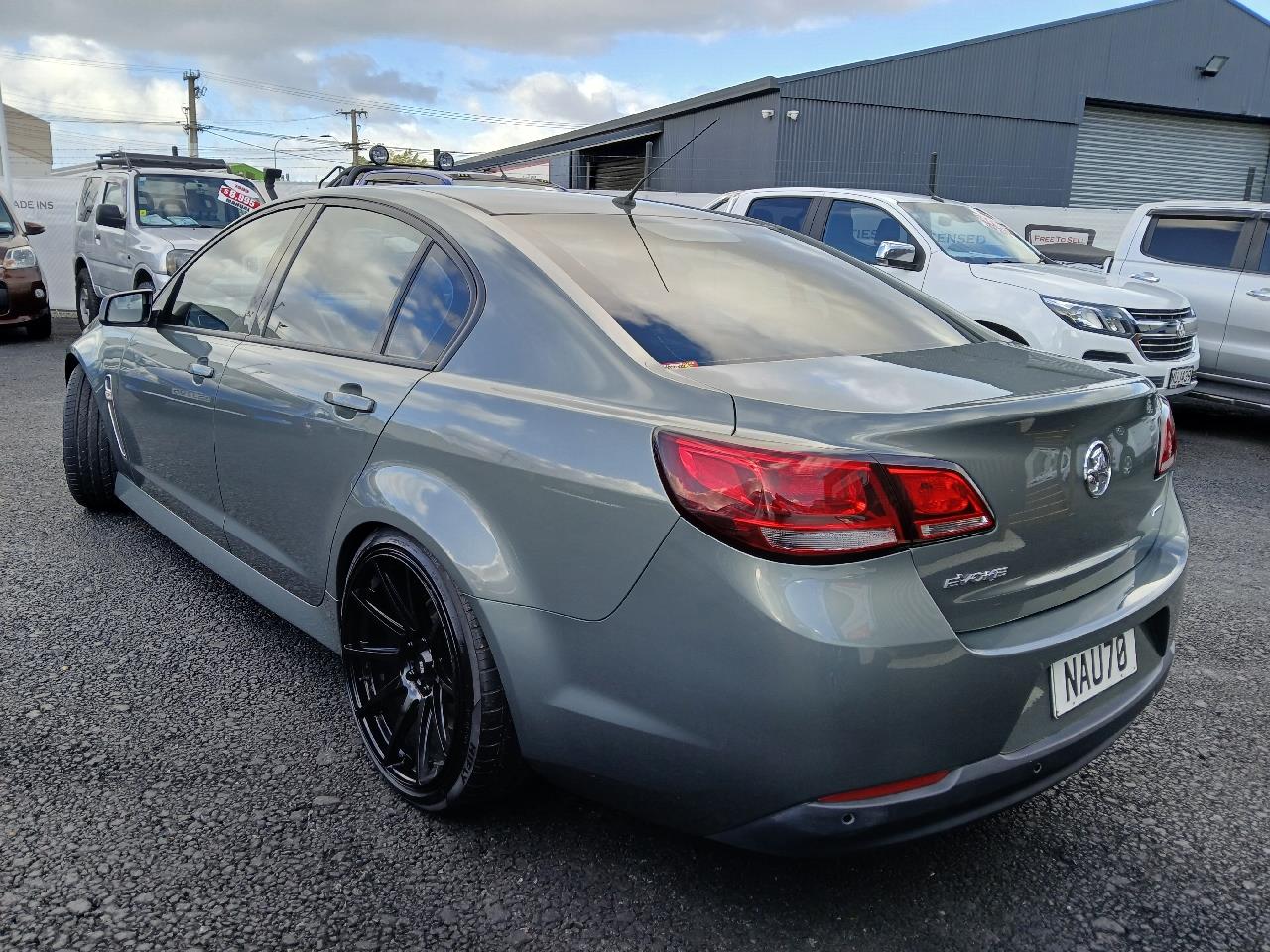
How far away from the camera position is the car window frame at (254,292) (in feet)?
10.6

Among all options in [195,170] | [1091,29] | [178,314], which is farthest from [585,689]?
[1091,29]

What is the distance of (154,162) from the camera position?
39.2 feet

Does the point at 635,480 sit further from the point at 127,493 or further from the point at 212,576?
the point at 127,493

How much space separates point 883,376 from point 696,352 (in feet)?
1.35

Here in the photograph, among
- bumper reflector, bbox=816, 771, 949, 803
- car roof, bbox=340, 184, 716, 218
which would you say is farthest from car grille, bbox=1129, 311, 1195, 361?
bumper reflector, bbox=816, 771, 949, 803

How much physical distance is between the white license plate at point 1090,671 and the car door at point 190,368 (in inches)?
102

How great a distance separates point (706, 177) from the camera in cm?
2497

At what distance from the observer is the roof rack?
11.8 m

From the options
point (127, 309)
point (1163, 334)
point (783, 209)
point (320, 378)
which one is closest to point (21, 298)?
point (783, 209)

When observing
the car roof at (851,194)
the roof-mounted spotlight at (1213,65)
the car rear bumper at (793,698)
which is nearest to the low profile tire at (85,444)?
the car rear bumper at (793,698)

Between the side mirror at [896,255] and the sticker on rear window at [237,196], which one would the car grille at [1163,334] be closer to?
the side mirror at [896,255]

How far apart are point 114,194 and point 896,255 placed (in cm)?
817

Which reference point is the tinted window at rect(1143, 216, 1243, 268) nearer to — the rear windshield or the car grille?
the car grille

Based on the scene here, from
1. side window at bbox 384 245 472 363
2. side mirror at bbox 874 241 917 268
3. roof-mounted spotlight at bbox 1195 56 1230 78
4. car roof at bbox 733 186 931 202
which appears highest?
roof-mounted spotlight at bbox 1195 56 1230 78
